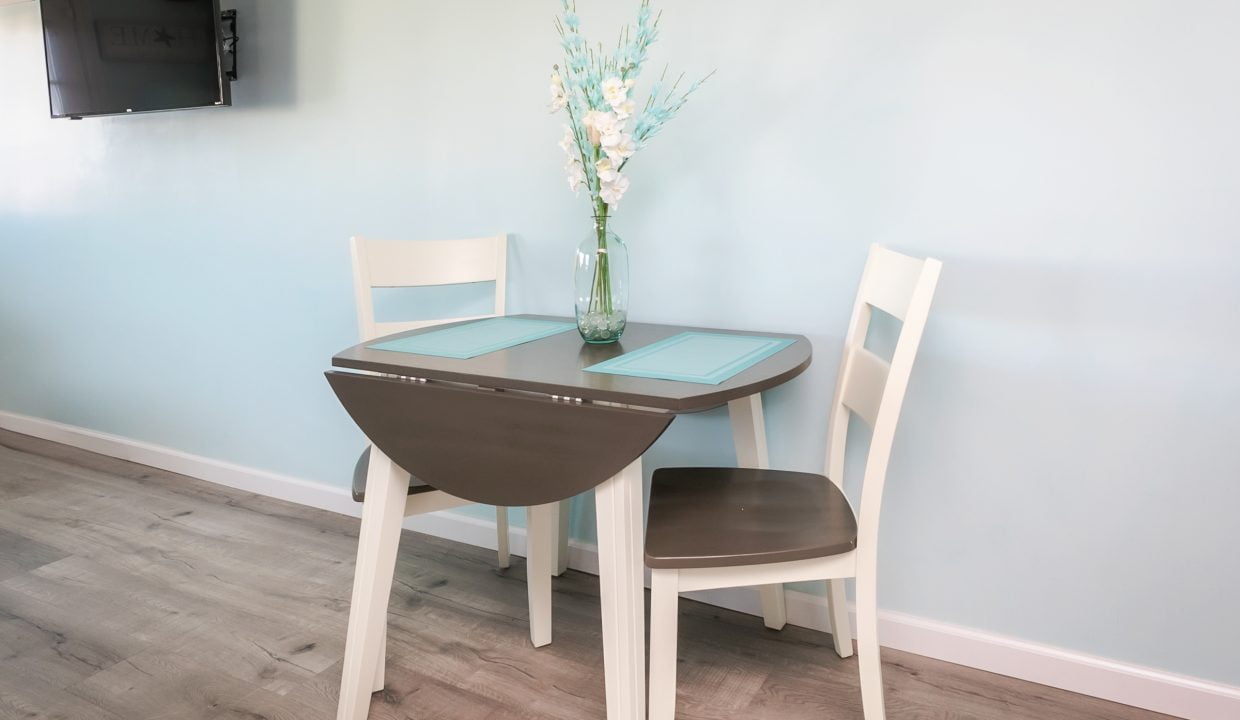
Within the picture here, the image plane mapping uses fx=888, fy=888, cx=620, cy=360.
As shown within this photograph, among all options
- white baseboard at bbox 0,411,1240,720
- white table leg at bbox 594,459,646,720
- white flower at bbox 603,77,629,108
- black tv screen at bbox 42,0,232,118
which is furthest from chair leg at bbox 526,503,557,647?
black tv screen at bbox 42,0,232,118

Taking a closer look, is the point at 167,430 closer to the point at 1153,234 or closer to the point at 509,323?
the point at 509,323

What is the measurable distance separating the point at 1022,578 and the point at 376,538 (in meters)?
1.27

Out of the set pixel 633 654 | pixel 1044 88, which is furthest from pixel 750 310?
pixel 633 654

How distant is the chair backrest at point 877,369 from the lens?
1.37 metres

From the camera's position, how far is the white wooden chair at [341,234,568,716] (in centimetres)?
162

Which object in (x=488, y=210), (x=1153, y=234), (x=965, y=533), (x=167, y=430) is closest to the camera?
(x=1153, y=234)

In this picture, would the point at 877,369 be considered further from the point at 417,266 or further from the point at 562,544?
the point at 417,266

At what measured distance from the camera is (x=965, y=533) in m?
1.84

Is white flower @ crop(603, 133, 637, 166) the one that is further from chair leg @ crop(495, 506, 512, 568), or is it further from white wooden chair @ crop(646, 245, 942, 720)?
chair leg @ crop(495, 506, 512, 568)

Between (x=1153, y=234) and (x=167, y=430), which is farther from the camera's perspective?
(x=167, y=430)

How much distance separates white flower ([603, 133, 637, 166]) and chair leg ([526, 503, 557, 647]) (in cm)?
75

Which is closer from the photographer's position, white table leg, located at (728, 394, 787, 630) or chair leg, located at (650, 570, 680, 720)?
chair leg, located at (650, 570, 680, 720)

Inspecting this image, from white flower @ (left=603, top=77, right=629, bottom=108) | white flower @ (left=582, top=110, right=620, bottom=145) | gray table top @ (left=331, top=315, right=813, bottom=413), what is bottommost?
gray table top @ (left=331, top=315, right=813, bottom=413)

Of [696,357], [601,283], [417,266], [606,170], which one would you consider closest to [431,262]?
[417,266]
